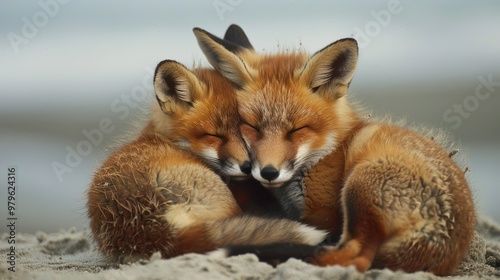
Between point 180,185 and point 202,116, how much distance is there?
491mm

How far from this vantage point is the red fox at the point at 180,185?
3.30 metres

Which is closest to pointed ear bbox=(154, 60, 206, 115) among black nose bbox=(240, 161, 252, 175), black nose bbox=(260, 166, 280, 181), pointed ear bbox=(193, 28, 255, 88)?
pointed ear bbox=(193, 28, 255, 88)

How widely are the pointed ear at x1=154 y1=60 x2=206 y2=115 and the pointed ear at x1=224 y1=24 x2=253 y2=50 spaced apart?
0.86 m

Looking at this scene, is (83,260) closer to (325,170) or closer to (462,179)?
(325,170)

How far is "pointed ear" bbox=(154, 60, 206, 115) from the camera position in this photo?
373 cm

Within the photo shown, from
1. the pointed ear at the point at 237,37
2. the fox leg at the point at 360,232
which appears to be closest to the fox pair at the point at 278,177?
the fox leg at the point at 360,232

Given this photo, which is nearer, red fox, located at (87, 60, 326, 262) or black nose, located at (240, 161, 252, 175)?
red fox, located at (87, 60, 326, 262)

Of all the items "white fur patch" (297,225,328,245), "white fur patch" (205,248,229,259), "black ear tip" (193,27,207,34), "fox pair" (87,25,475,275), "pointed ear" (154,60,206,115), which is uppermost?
"black ear tip" (193,27,207,34)

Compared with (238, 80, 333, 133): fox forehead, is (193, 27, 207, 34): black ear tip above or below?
above

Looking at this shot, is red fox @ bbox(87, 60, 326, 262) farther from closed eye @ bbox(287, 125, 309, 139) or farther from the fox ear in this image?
the fox ear

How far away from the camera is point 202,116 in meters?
3.75

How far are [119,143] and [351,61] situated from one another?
5.08 ft

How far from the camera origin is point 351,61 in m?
3.80

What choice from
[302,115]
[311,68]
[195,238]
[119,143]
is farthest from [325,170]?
[119,143]
